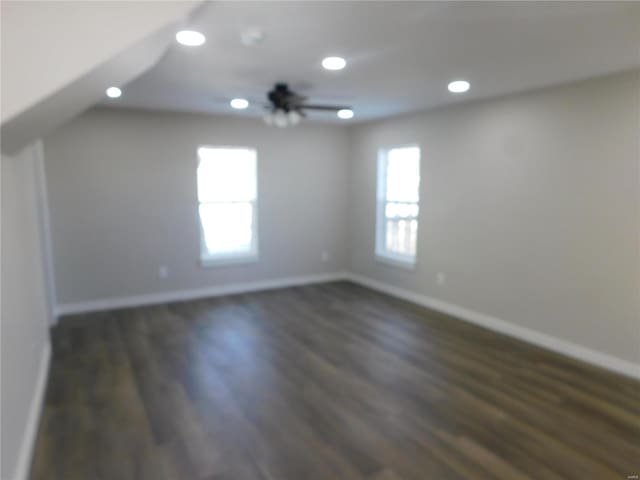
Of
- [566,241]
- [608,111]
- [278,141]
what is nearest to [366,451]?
[566,241]

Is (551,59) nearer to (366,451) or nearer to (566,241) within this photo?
(566,241)

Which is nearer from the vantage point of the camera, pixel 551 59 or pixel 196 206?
pixel 551 59

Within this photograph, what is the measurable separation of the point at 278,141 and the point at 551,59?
3854mm

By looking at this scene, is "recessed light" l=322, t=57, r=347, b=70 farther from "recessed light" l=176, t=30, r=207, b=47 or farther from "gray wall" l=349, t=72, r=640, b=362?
"gray wall" l=349, t=72, r=640, b=362

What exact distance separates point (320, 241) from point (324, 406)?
3870 mm

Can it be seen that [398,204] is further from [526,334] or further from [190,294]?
[190,294]

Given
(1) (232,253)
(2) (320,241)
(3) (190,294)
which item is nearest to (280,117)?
(1) (232,253)

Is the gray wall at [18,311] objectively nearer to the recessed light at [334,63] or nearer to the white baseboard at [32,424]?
the white baseboard at [32,424]

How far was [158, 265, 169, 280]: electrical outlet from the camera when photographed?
5.59 m

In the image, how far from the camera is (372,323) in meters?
4.84

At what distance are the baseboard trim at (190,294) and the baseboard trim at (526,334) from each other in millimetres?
1157

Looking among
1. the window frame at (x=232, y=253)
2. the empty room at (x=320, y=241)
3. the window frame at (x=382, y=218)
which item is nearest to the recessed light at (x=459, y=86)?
the empty room at (x=320, y=241)

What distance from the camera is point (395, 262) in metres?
5.95

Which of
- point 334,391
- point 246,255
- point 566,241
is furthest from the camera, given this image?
point 246,255
